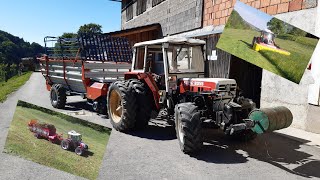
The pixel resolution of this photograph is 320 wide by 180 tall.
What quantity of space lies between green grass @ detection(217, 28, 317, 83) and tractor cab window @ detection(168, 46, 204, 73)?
9.30 feet

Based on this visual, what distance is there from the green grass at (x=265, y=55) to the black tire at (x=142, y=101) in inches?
132

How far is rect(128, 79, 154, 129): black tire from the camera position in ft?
20.0

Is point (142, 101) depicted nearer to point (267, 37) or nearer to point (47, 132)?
point (267, 37)

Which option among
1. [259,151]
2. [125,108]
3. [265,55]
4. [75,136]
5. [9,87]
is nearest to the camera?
[75,136]

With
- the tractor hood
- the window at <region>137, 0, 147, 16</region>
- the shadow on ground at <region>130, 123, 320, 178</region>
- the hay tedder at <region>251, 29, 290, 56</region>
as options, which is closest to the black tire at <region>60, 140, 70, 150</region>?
the hay tedder at <region>251, 29, 290, 56</region>

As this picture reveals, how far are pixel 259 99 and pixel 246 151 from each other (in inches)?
166

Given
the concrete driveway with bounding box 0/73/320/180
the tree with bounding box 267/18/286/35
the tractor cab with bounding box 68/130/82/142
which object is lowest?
the concrete driveway with bounding box 0/73/320/180

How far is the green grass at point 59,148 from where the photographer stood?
1403 millimetres

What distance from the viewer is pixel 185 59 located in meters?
6.16

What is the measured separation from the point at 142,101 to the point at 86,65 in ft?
9.42

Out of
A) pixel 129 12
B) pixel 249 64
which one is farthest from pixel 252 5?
pixel 129 12

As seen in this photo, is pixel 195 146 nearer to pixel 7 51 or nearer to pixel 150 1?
pixel 150 1

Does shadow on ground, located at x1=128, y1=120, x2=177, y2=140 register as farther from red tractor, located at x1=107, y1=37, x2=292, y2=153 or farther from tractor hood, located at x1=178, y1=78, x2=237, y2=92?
tractor hood, located at x1=178, y1=78, x2=237, y2=92

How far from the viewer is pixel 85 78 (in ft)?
26.8
